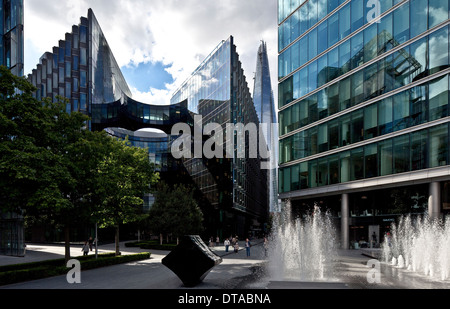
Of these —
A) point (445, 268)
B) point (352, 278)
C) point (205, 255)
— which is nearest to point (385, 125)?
point (445, 268)

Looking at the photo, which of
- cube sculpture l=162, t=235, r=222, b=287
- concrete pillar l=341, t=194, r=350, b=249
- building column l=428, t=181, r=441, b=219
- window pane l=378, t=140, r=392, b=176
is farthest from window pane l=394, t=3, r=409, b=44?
cube sculpture l=162, t=235, r=222, b=287

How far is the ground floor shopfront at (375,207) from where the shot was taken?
30.2m

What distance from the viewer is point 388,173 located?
33375 mm

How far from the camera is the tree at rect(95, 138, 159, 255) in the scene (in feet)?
72.7

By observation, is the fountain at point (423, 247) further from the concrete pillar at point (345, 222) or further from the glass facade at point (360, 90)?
the glass facade at point (360, 90)

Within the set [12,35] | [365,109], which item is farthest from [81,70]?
[365,109]

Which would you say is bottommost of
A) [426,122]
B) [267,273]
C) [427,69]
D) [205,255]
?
[267,273]

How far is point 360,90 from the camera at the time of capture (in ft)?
122

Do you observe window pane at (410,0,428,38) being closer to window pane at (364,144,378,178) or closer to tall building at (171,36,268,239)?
window pane at (364,144,378,178)

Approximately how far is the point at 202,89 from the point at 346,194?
35.5 m

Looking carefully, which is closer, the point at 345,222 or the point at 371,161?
the point at 371,161

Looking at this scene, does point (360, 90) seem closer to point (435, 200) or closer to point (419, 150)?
point (419, 150)

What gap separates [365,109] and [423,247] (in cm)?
1628

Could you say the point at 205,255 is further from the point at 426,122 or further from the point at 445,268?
the point at 426,122
